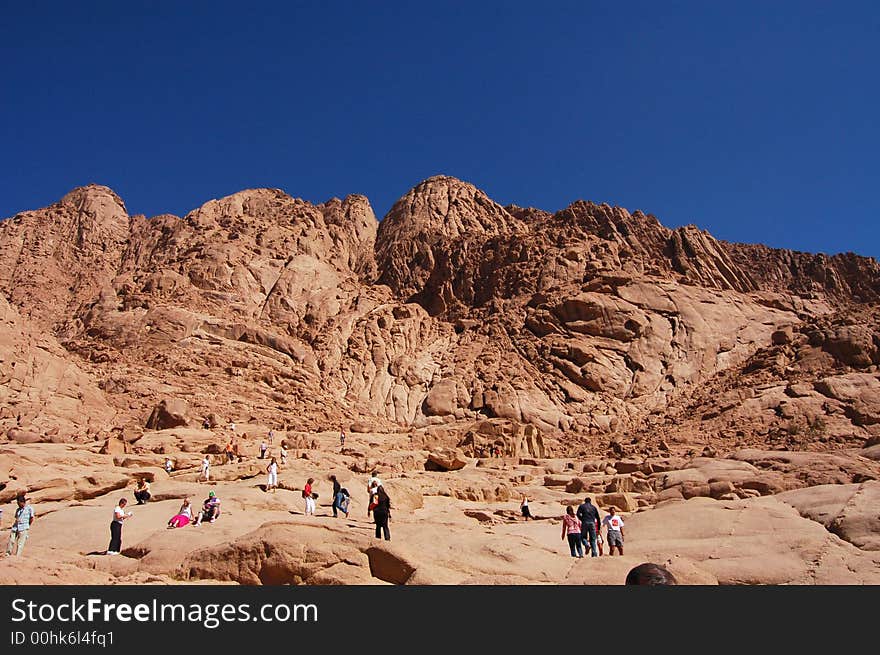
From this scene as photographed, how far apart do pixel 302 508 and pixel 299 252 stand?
47230 mm

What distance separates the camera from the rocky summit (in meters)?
11.8

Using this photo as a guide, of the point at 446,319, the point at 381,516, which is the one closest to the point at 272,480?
the point at 381,516

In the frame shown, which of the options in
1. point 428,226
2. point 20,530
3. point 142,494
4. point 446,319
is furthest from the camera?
point 428,226

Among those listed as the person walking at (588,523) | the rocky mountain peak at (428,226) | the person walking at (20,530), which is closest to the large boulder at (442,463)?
the person walking at (588,523)

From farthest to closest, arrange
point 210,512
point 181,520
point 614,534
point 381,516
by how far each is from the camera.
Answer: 1. point 210,512
2. point 181,520
3. point 614,534
4. point 381,516

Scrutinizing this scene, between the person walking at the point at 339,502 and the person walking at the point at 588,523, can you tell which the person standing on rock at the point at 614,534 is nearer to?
the person walking at the point at 588,523

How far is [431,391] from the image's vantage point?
46406 mm

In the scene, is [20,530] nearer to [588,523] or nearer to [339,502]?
[339,502]

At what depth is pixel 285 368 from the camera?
45.8 metres

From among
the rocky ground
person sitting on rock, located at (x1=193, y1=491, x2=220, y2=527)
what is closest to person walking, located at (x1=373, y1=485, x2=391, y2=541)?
the rocky ground

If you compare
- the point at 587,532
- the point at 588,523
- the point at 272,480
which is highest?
the point at 272,480

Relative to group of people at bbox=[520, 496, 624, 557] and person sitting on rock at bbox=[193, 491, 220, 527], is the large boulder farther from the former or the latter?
group of people at bbox=[520, 496, 624, 557]
